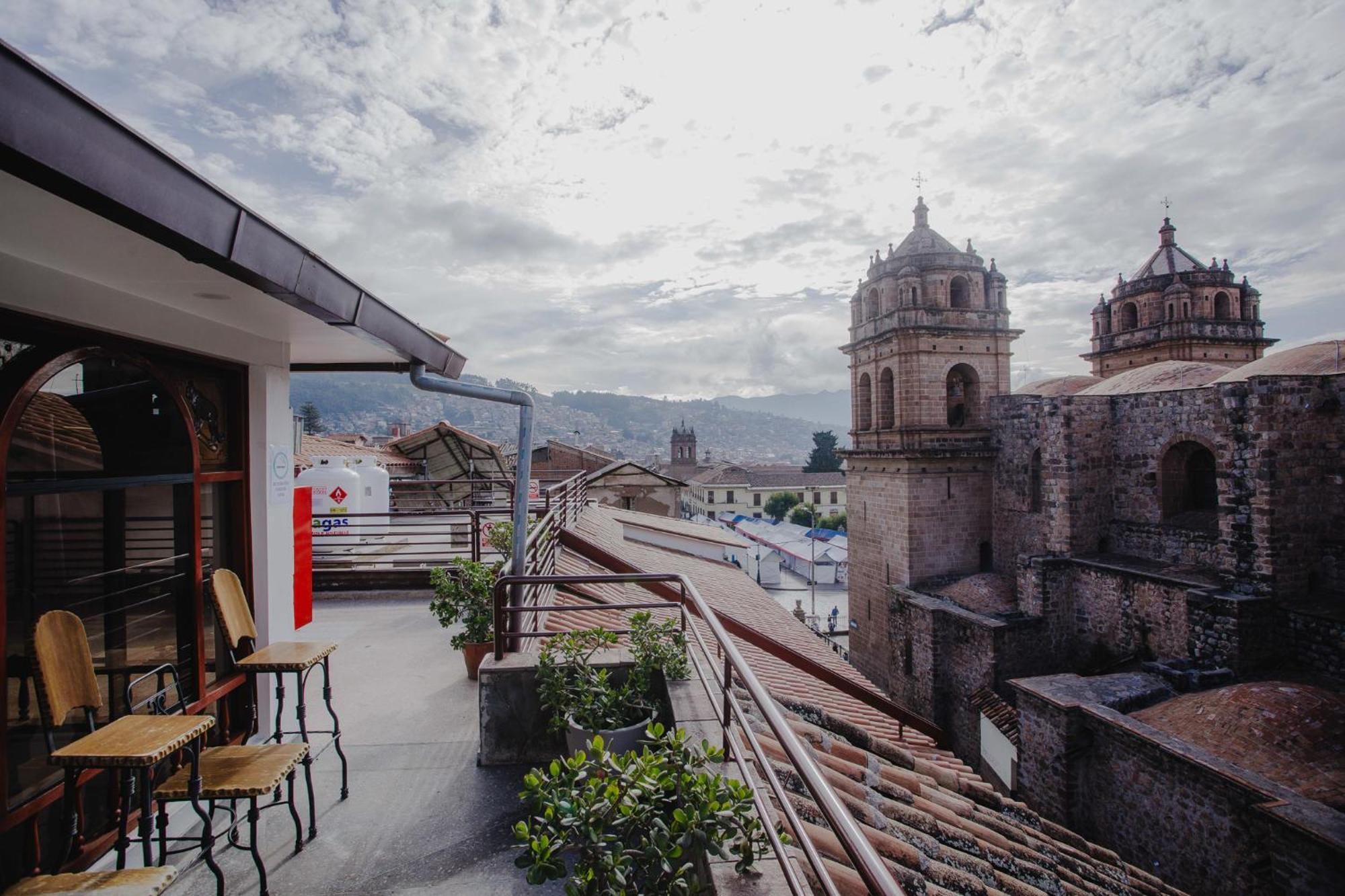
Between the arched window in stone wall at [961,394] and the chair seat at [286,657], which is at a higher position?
the arched window in stone wall at [961,394]

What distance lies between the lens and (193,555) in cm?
395

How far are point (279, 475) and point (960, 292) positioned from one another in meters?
22.9

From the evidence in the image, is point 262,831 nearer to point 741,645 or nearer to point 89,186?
point 89,186

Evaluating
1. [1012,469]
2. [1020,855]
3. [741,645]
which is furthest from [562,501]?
[1012,469]

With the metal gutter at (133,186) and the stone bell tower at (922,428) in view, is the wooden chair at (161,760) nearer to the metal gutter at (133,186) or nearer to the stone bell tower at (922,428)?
the metal gutter at (133,186)

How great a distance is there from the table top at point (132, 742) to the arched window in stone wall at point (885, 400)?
74.6 ft

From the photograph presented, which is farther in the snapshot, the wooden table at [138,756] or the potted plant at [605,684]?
the potted plant at [605,684]

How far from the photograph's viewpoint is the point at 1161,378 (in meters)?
19.0

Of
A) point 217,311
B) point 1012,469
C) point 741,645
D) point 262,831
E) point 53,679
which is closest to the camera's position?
point 53,679

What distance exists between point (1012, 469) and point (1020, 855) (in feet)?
57.0

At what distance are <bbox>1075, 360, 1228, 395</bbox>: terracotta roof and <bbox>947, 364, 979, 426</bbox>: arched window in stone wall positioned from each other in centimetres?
347

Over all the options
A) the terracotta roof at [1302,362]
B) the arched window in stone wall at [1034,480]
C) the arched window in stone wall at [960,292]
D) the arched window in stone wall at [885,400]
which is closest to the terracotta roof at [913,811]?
the arched window in stone wall at [1034,480]

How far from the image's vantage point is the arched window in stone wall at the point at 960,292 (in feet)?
73.5

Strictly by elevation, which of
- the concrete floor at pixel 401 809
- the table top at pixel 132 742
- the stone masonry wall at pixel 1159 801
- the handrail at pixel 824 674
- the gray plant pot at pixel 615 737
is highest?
the table top at pixel 132 742
